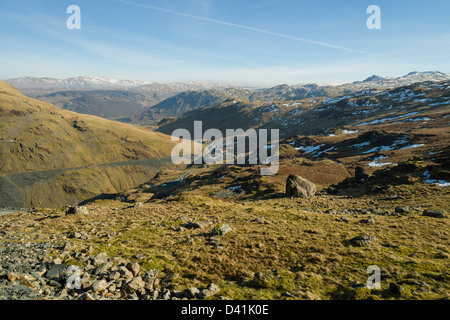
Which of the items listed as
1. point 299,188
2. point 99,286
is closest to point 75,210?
point 99,286

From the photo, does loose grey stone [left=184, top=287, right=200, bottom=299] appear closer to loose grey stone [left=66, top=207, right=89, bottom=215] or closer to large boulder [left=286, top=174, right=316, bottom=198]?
loose grey stone [left=66, top=207, right=89, bottom=215]

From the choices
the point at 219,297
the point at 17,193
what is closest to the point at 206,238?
the point at 219,297

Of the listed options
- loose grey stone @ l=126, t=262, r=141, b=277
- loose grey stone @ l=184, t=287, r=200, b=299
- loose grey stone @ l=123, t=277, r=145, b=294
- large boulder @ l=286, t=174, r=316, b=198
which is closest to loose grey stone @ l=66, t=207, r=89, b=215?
loose grey stone @ l=126, t=262, r=141, b=277

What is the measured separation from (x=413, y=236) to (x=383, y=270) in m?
8.46

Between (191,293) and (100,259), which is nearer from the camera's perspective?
(191,293)

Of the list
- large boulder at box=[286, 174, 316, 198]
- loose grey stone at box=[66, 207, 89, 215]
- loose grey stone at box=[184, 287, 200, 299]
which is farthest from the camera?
large boulder at box=[286, 174, 316, 198]

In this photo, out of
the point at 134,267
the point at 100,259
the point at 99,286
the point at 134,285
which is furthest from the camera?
the point at 100,259

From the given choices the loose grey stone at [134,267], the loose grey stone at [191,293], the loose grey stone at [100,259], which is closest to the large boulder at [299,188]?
the loose grey stone at [191,293]

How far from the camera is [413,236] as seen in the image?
19.1 metres

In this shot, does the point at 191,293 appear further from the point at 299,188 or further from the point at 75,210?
the point at 299,188

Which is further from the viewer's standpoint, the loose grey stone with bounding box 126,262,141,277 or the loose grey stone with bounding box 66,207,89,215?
the loose grey stone with bounding box 66,207,89,215

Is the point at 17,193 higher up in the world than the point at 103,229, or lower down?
lower down

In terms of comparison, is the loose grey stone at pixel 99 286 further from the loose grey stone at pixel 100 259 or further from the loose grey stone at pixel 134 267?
the loose grey stone at pixel 100 259
